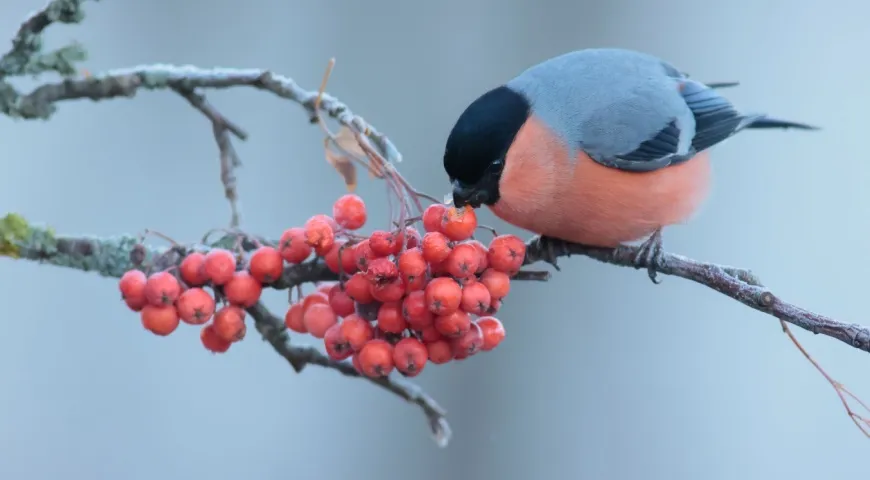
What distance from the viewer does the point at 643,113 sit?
1.59 meters

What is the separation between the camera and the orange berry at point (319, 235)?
3.40ft

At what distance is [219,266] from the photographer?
1.06m

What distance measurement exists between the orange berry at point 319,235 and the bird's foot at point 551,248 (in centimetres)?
48

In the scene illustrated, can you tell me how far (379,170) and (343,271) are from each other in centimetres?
12

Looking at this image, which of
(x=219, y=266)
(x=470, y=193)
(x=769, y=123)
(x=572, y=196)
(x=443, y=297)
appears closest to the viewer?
(x=443, y=297)

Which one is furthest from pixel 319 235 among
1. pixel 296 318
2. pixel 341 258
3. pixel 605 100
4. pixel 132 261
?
pixel 605 100

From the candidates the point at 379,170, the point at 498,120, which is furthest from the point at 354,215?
the point at 498,120

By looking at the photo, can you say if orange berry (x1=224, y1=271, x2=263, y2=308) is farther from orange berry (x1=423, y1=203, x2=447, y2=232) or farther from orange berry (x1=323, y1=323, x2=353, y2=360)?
orange berry (x1=423, y1=203, x2=447, y2=232)

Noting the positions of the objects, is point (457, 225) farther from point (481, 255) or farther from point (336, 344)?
point (336, 344)

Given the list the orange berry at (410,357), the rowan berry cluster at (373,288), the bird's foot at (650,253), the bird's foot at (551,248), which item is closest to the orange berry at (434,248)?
the rowan berry cluster at (373,288)

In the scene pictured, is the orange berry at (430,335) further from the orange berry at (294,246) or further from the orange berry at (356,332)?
the orange berry at (294,246)

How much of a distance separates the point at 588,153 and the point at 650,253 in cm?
21

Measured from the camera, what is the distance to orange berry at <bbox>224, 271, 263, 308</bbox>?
1.06 meters

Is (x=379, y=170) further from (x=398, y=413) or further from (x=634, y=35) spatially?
(x=634, y=35)
